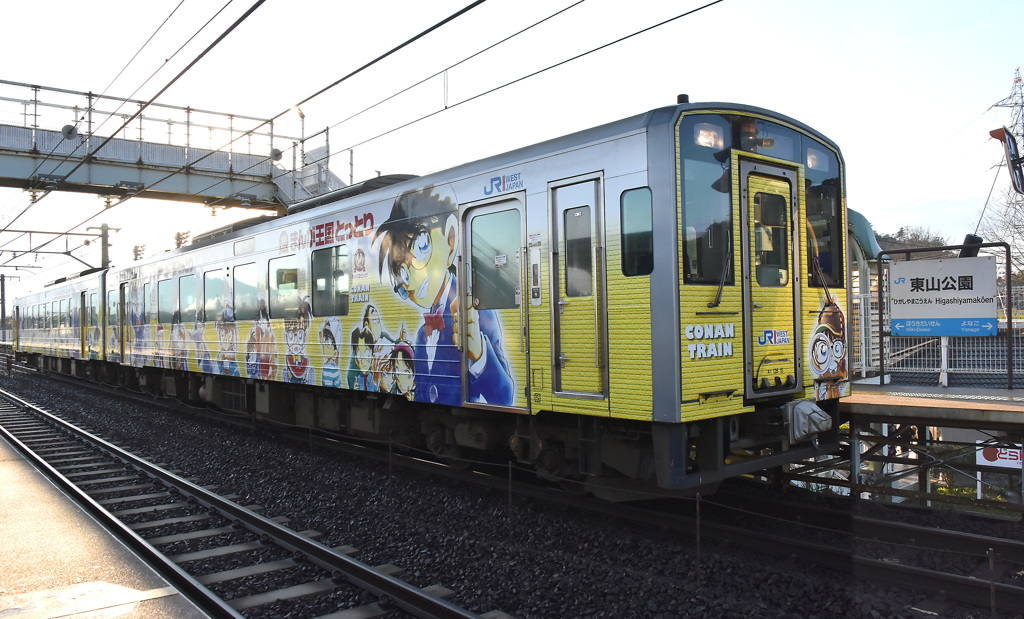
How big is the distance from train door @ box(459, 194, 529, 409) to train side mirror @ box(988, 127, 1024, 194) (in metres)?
11.2

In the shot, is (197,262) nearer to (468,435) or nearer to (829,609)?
(468,435)

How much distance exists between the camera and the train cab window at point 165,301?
48.3 feet

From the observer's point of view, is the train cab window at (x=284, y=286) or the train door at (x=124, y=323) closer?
the train cab window at (x=284, y=286)

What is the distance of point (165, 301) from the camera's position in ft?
49.5

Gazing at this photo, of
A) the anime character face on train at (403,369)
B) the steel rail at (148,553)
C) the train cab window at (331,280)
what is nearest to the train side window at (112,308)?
the steel rail at (148,553)

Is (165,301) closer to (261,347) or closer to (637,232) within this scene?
(261,347)

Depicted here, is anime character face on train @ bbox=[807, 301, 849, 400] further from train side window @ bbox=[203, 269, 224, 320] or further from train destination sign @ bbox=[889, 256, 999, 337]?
train side window @ bbox=[203, 269, 224, 320]

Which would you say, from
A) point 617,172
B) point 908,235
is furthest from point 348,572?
point 908,235

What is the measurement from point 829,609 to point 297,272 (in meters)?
8.00

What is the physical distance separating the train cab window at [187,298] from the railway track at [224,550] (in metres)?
4.44

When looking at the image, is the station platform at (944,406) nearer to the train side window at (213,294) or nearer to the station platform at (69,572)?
the station platform at (69,572)

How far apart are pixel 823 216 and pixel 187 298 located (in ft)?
38.9

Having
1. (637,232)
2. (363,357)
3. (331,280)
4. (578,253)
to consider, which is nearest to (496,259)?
(578,253)

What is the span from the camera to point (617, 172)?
5660mm
